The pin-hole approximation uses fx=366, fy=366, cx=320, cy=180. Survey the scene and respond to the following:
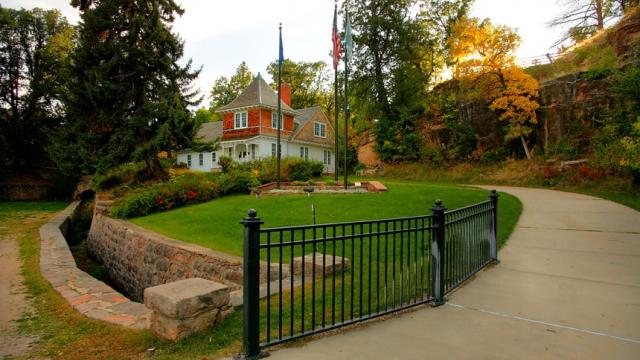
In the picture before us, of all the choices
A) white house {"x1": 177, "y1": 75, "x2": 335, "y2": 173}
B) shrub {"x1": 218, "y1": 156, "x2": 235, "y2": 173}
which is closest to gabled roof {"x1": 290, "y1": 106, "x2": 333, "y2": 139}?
white house {"x1": 177, "y1": 75, "x2": 335, "y2": 173}

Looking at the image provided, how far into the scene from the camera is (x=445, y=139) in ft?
93.4

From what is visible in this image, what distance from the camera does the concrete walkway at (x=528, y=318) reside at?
10.6ft

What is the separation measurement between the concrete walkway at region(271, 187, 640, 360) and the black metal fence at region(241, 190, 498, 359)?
0.67 feet

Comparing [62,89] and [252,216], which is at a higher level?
[62,89]

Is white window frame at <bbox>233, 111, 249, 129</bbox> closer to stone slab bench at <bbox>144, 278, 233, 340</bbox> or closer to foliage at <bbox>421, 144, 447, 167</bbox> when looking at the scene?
foliage at <bbox>421, 144, 447, 167</bbox>

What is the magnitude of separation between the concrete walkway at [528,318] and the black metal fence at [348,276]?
20 centimetres

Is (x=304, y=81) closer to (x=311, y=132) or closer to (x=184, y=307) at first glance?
(x=311, y=132)

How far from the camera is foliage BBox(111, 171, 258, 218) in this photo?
15.2 m

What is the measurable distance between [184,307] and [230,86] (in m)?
54.2

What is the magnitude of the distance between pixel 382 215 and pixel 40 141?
107ft

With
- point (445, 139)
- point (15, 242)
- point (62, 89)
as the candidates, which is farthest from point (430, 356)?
point (445, 139)

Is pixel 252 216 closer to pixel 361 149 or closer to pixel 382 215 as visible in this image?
pixel 382 215

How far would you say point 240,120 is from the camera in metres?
33.2

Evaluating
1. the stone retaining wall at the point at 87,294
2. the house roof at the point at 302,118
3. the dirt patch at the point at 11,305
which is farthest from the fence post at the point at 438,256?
the house roof at the point at 302,118
